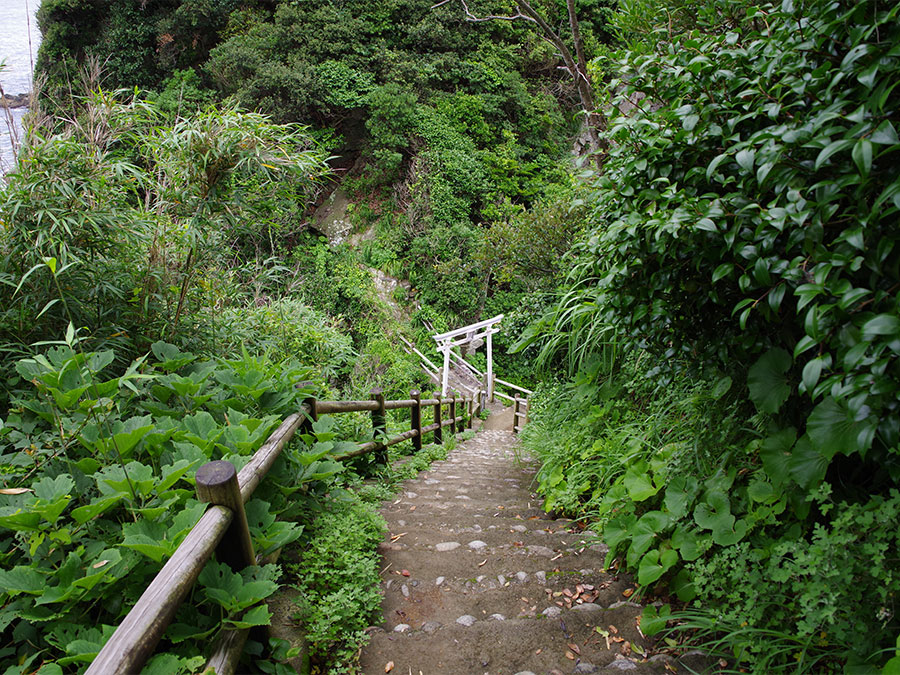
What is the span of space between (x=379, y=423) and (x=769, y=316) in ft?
11.0

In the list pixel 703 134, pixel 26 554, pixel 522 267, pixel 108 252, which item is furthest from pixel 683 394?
pixel 522 267

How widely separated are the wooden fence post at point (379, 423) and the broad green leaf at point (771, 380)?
2.92 metres

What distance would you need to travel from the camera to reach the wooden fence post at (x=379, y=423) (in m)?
4.13

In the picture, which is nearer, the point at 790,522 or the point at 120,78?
the point at 790,522

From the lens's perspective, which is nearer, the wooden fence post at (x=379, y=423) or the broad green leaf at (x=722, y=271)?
the broad green leaf at (x=722, y=271)

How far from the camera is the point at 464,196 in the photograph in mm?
14703

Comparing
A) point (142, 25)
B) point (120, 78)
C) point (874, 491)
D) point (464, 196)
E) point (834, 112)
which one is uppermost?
point (142, 25)

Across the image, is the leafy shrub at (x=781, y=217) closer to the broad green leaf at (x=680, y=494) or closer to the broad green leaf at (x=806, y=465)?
the broad green leaf at (x=806, y=465)

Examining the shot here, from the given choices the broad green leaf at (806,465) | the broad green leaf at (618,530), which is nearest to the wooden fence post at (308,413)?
the broad green leaf at (618,530)

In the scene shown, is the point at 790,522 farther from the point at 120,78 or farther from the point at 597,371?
the point at 120,78

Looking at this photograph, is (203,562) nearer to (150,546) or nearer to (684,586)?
(150,546)

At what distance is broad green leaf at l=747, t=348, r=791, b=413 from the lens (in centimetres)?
168

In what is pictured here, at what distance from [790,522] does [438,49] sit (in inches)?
655

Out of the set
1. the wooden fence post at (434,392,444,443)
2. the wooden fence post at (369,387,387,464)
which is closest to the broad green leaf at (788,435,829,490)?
the wooden fence post at (369,387,387,464)
